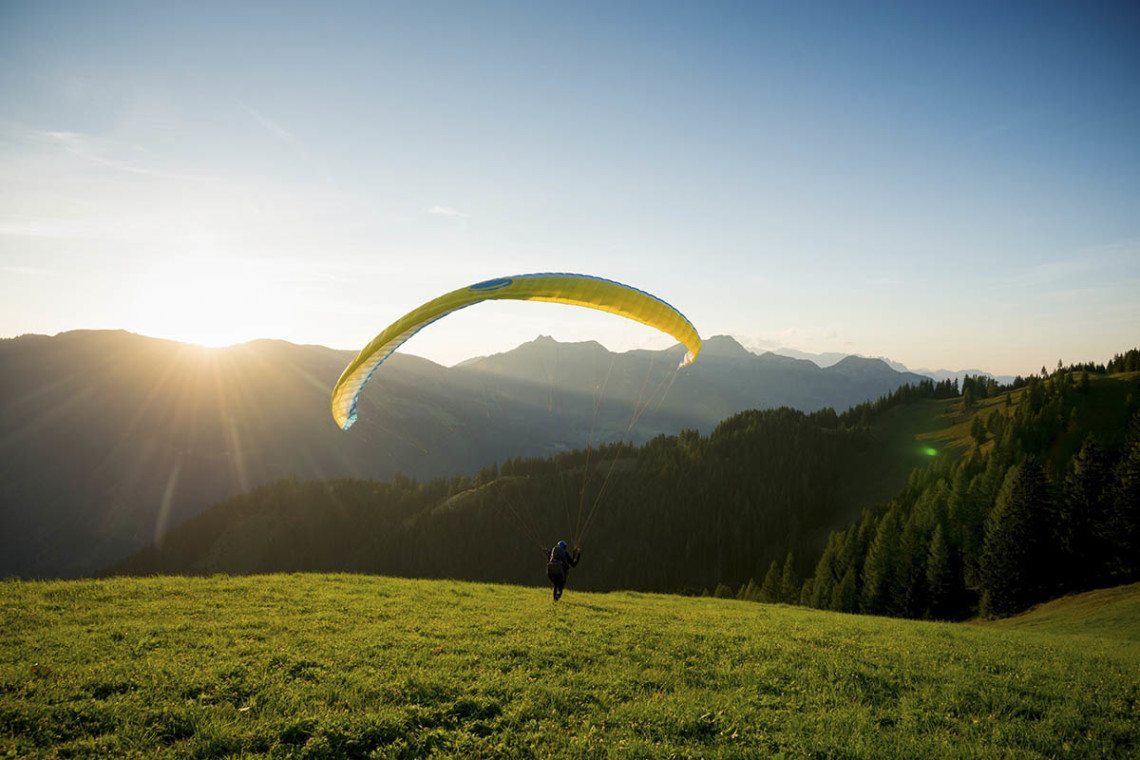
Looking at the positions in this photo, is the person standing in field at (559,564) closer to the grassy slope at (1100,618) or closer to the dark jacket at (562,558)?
the dark jacket at (562,558)

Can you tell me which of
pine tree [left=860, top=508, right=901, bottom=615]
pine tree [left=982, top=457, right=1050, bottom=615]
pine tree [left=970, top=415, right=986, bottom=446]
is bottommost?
pine tree [left=860, top=508, right=901, bottom=615]

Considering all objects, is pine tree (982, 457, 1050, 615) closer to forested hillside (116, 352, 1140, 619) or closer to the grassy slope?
forested hillside (116, 352, 1140, 619)

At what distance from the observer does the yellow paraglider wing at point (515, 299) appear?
16.4 metres

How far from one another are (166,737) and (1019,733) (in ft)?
46.5

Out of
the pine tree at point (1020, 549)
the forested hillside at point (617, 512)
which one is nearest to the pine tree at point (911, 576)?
the pine tree at point (1020, 549)

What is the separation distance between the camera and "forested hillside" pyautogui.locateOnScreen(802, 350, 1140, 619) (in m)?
52.6

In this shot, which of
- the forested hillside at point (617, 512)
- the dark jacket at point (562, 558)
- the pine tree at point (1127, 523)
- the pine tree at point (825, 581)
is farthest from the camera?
the forested hillside at point (617, 512)

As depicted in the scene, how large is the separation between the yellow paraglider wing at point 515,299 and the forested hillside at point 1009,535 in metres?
56.7

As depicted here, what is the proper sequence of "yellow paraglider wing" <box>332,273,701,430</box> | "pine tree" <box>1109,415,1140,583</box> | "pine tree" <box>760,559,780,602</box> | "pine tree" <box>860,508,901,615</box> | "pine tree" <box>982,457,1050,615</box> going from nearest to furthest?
"yellow paraglider wing" <box>332,273,701,430</box>, "pine tree" <box>1109,415,1140,583</box>, "pine tree" <box>982,457,1050,615</box>, "pine tree" <box>860,508,901,615</box>, "pine tree" <box>760,559,780,602</box>

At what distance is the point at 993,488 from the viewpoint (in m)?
65.9

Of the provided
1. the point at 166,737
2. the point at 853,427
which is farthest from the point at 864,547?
the point at 853,427

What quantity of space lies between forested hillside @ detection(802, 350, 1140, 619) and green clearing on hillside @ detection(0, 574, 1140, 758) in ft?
155

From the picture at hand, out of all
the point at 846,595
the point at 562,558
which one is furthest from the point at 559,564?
the point at 846,595

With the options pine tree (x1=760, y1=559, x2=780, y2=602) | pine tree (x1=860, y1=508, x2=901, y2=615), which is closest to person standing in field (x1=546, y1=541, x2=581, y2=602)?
pine tree (x1=860, y1=508, x2=901, y2=615)
